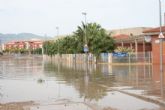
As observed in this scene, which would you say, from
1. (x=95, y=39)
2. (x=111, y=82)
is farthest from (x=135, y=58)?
(x=111, y=82)

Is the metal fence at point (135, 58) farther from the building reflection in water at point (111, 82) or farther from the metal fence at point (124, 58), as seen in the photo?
the building reflection in water at point (111, 82)

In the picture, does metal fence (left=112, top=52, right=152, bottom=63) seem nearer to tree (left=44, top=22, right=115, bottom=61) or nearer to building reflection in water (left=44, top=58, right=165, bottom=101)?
tree (left=44, top=22, right=115, bottom=61)

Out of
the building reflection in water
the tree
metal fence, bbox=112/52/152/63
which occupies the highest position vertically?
the tree

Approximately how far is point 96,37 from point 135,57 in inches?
400

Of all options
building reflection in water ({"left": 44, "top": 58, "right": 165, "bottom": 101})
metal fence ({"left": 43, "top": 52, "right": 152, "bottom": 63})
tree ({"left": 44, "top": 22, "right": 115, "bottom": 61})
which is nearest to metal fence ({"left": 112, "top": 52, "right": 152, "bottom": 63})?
metal fence ({"left": 43, "top": 52, "right": 152, "bottom": 63})

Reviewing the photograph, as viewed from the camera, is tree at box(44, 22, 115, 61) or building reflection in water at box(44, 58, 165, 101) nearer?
building reflection in water at box(44, 58, 165, 101)

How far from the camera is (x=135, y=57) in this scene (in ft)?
197

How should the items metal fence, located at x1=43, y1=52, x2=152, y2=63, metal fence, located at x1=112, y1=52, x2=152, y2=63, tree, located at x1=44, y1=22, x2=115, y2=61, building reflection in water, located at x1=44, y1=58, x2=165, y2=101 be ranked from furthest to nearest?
tree, located at x1=44, y1=22, x2=115, y2=61 → metal fence, located at x1=43, y1=52, x2=152, y2=63 → metal fence, located at x1=112, y1=52, x2=152, y2=63 → building reflection in water, located at x1=44, y1=58, x2=165, y2=101

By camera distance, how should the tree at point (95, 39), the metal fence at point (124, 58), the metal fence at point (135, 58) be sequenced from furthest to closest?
1. the tree at point (95, 39)
2. the metal fence at point (124, 58)
3. the metal fence at point (135, 58)

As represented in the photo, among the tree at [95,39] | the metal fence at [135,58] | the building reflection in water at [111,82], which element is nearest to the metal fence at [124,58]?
the metal fence at [135,58]

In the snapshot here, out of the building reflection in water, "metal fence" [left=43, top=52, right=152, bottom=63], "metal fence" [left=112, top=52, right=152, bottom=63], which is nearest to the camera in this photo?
the building reflection in water

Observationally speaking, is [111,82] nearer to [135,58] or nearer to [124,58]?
[135,58]

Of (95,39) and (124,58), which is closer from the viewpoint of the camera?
(124,58)

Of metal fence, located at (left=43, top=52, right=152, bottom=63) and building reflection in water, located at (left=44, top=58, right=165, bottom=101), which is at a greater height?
metal fence, located at (left=43, top=52, right=152, bottom=63)
